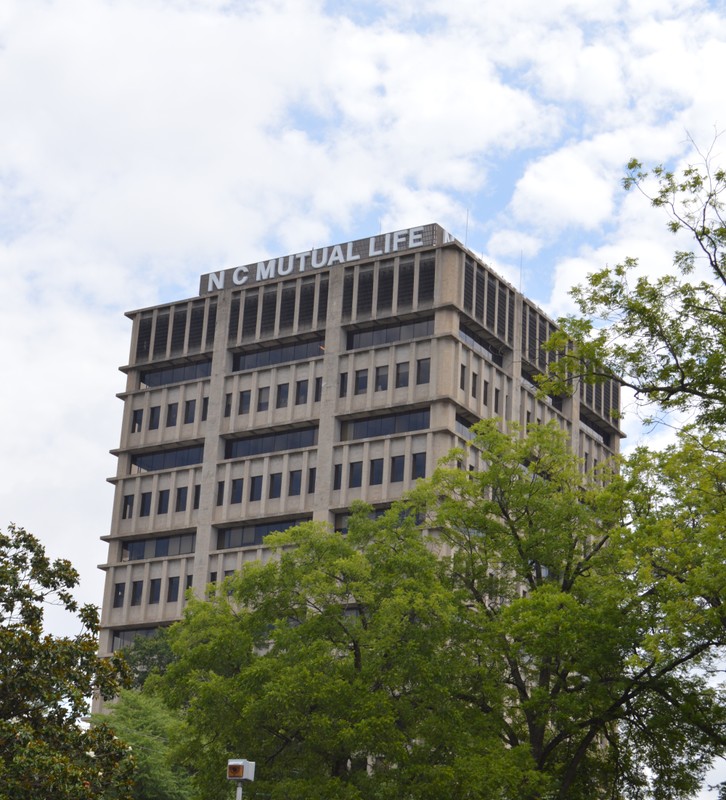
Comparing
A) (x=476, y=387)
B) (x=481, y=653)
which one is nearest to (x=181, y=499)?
(x=476, y=387)

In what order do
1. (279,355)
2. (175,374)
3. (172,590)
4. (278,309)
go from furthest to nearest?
1. (175,374)
2. (279,355)
3. (278,309)
4. (172,590)

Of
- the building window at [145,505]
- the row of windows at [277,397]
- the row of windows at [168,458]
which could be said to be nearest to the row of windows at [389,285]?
the row of windows at [277,397]

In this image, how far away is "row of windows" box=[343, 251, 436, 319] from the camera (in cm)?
8712

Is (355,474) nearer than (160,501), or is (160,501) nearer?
(355,474)

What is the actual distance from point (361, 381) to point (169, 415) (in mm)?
15316

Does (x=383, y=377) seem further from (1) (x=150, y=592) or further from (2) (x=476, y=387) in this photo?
(1) (x=150, y=592)

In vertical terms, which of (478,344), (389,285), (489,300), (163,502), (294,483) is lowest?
(163,502)

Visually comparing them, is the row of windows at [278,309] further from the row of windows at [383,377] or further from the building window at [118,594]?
the building window at [118,594]

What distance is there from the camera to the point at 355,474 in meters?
85.5

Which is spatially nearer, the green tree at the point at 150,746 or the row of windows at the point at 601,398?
the green tree at the point at 150,746

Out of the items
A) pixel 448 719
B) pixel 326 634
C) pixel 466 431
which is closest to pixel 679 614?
pixel 448 719

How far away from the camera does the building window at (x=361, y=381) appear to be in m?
87.6

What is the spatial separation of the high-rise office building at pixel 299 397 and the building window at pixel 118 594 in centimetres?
9

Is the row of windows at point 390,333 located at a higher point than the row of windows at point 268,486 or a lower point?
higher
